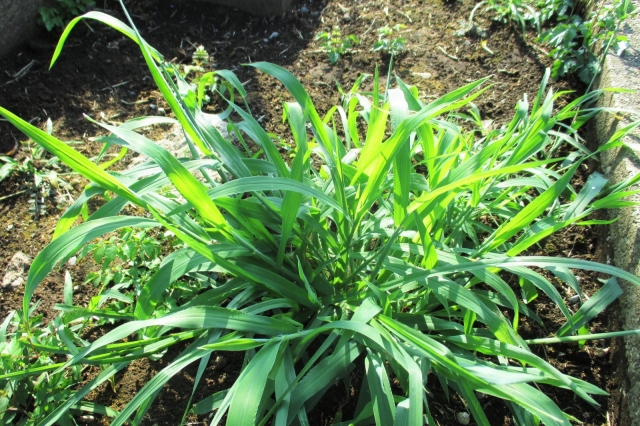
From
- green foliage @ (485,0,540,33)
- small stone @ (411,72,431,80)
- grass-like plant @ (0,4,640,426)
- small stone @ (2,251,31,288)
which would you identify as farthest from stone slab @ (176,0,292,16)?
small stone @ (2,251,31,288)

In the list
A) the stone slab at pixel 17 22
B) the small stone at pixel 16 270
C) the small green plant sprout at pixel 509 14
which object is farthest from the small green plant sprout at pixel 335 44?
the small stone at pixel 16 270

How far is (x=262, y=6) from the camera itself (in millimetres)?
2502

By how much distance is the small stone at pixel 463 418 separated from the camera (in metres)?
1.27

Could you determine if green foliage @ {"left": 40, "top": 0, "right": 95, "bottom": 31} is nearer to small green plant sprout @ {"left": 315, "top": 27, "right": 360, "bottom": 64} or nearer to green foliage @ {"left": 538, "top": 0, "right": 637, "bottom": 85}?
small green plant sprout @ {"left": 315, "top": 27, "right": 360, "bottom": 64}

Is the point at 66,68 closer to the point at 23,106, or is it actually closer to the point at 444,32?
the point at 23,106

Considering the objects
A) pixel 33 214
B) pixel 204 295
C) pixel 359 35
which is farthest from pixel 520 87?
pixel 33 214

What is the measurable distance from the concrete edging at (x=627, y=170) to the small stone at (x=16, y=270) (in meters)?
1.77

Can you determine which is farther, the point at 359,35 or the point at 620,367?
the point at 359,35

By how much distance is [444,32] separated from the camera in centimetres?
235

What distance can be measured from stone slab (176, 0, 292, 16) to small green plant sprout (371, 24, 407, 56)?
55 centimetres

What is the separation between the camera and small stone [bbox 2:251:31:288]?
158 centimetres

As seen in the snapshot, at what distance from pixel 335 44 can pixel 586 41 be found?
1.04m

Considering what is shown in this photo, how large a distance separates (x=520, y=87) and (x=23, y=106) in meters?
2.07

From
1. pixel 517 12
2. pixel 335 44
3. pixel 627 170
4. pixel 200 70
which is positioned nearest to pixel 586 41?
pixel 517 12
